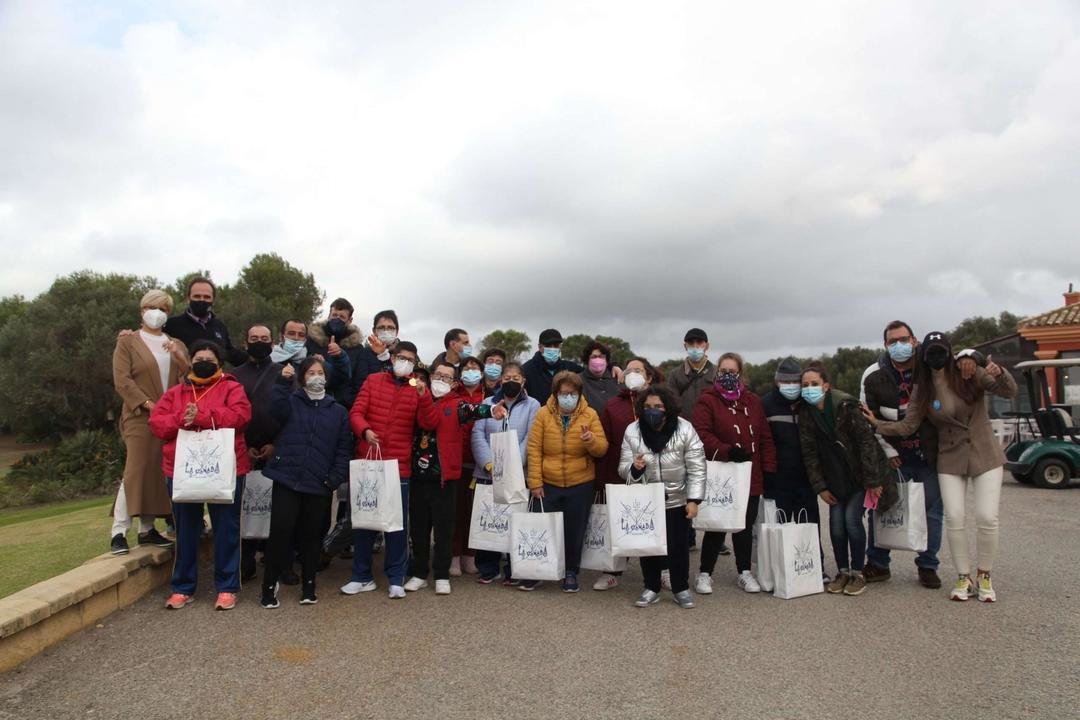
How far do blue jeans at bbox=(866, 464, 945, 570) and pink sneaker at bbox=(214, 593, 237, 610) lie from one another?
5.48m

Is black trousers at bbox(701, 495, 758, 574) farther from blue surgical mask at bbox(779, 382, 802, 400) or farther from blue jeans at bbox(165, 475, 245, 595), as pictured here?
blue jeans at bbox(165, 475, 245, 595)

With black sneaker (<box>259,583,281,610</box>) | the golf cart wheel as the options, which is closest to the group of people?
black sneaker (<box>259,583,281,610</box>)

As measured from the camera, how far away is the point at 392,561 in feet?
20.4

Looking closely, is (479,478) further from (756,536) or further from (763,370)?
(763,370)

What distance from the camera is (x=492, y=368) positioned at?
7.25 meters

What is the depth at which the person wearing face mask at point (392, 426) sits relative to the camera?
6.25 m

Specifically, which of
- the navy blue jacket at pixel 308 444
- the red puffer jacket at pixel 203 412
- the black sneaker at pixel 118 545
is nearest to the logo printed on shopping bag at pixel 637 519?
the navy blue jacket at pixel 308 444

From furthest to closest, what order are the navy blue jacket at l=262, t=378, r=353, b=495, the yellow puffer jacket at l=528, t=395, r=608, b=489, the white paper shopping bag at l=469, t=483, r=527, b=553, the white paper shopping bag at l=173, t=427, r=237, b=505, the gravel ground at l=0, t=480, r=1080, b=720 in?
the white paper shopping bag at l=469, t=483, r=527, b=553
the yellow puffer jacket at l=528, t=395, r=608, b=489
the navy blue jacket at l=262, t=378, r=353, b=495
the white paper shopping bag at l=173, t=427, r=237, b=505
the gravel ground at l=0, t=480, r=1080, b=720

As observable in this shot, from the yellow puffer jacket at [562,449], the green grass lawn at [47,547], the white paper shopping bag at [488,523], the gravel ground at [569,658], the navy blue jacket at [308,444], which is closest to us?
the gravel ground at [569,658]

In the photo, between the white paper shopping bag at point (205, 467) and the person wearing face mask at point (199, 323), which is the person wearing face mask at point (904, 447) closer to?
the white paper shopping bag at point (205, 467)

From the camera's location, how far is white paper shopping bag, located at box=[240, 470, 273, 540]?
6344mm

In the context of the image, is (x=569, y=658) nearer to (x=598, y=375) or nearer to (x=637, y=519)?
(x=637, y=519)

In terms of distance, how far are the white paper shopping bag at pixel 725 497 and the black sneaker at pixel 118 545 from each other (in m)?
4.86

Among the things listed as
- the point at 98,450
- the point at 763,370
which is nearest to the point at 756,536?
the point at 98,450
